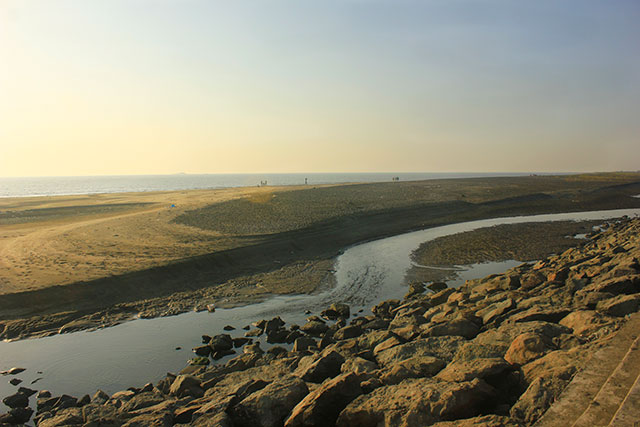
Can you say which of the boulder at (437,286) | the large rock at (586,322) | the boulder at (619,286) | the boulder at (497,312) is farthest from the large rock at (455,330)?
the boulder at (437,286)

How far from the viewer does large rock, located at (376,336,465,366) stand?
845cm

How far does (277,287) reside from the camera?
18594 millimetres

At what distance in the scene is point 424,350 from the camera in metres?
8.63

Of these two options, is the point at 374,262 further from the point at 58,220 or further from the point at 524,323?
the point at 58,220

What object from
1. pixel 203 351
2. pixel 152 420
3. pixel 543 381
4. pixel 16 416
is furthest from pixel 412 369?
pixel 16 416

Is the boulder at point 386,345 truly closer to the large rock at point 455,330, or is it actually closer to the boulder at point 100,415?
the large rock at point 455,330

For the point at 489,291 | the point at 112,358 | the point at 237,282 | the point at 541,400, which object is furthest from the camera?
the point at 237,282

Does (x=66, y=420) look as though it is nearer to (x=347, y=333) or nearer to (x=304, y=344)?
(x=304, y=344)

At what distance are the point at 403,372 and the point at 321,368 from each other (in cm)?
185

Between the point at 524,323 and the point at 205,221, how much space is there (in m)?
26.9

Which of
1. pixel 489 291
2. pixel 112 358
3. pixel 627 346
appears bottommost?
pixel 112 358

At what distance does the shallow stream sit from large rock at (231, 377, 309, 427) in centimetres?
518

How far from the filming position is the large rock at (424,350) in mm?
8453

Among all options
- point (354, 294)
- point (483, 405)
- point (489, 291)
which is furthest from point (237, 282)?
point (483, 405)
